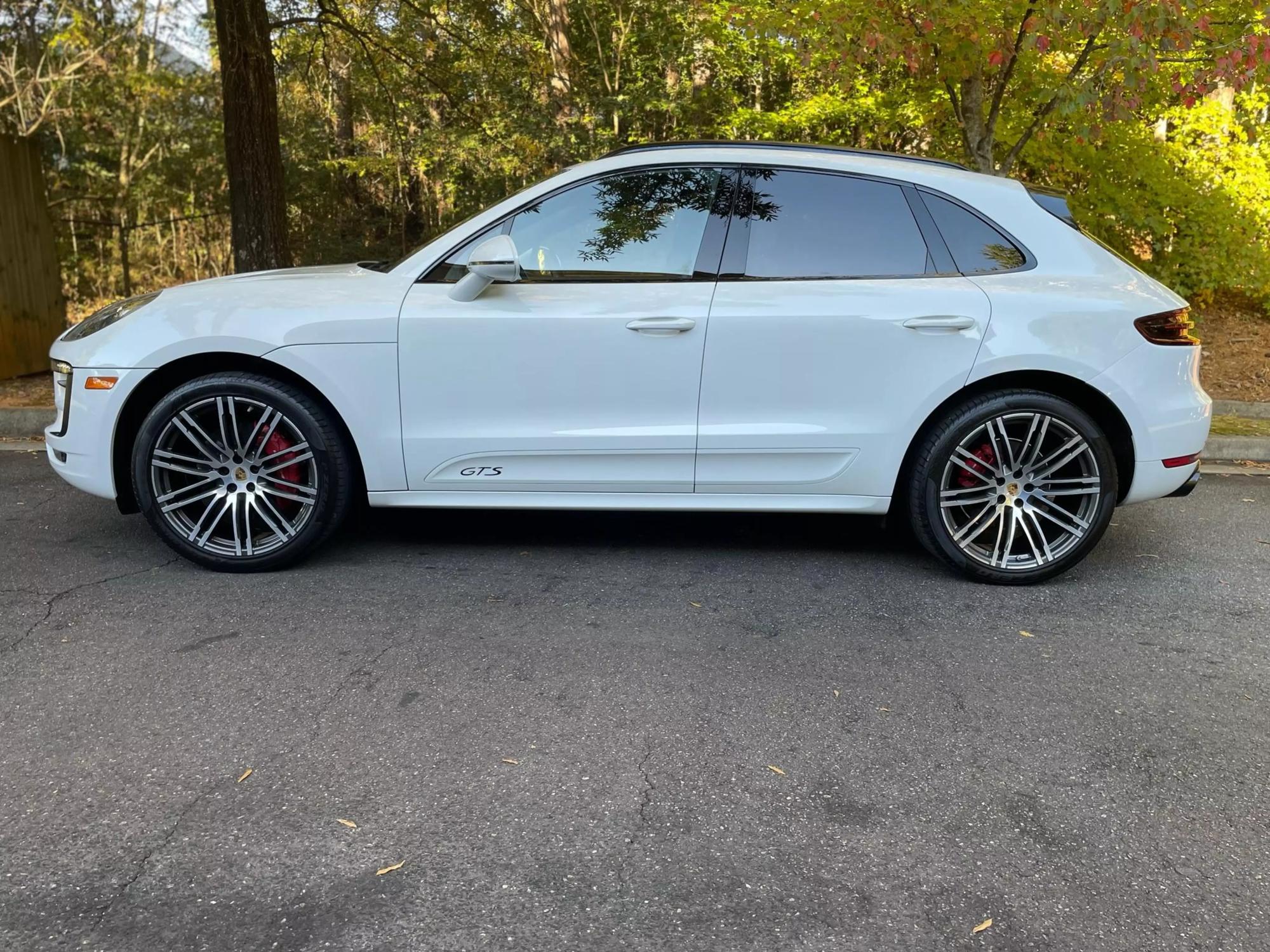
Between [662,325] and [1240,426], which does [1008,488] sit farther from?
[1240,426]

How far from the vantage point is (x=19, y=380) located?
330 inches

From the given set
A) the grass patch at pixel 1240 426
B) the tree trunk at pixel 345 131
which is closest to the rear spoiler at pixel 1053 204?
the grass patch at pixel 1240 426

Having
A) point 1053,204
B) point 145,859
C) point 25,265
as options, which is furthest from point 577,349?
point 25,265

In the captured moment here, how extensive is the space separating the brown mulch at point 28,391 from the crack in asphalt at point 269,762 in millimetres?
5379

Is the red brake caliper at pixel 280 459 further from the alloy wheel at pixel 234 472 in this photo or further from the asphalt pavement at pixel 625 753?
the asphalt pavement at pixel 625 753

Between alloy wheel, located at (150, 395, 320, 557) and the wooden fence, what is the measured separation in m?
5.29

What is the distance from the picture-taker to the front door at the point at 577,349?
4.08 metres

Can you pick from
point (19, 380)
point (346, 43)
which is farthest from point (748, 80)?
point (19, 380)

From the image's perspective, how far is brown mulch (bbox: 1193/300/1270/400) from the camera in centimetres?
Answer: 879

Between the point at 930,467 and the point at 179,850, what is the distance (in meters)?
3.11

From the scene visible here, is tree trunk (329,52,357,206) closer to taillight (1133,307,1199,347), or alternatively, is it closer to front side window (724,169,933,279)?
front side window (724,169,933,279)

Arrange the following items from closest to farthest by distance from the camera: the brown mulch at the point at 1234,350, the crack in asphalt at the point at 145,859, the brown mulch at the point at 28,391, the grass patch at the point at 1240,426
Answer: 1. the crack in asphalt at the point at 145,859
2. the grass patch at the point at 1240,426
3. the brown mulch at the point at 28,391
4. the brown mulch at the point at 1234,350

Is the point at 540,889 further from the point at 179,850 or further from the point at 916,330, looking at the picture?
the point at 916,330

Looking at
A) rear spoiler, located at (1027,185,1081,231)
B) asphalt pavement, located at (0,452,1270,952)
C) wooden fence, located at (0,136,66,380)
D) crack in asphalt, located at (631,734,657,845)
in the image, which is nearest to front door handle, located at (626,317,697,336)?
asphalt pavement, located at (0,452,1270,952)
